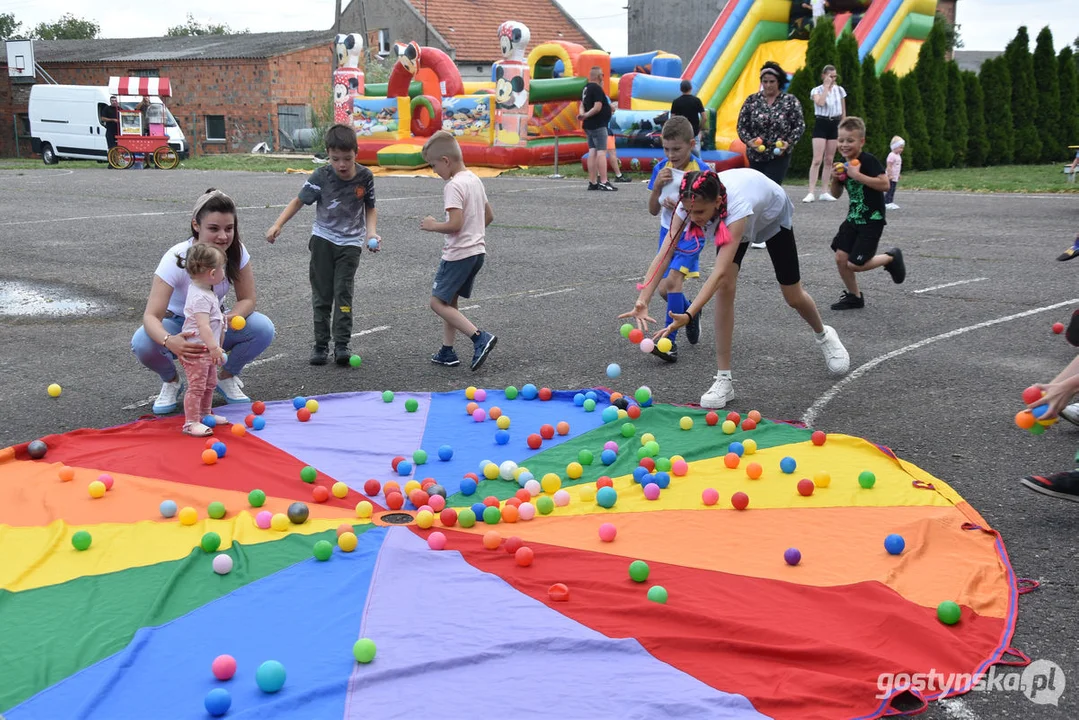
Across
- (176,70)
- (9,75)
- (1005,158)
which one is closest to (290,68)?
(176,70)

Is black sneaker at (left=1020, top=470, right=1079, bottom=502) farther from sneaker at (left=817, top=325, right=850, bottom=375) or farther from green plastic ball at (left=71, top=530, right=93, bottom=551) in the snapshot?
green plastic ball at (left=71, top=530, right=93, bottom=551)

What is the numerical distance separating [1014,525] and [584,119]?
16.5m

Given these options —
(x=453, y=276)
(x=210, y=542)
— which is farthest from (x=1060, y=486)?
(x=453, y=276)

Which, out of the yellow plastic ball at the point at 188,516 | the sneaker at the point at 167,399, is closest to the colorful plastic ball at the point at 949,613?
the yellow plastic ball at the point at 188,516

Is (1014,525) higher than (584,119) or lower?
lower

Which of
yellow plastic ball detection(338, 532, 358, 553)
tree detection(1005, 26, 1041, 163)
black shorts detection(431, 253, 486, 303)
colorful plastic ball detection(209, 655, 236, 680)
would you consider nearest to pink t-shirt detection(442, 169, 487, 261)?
black shorts detection(431, 253, 486, 303)

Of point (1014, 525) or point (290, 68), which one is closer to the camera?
point (1014, 525)

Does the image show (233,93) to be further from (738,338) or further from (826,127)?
(738,338)

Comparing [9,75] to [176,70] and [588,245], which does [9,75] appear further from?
[588,245]

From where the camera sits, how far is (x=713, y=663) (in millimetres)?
3547

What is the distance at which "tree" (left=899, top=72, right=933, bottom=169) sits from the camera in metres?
23.0

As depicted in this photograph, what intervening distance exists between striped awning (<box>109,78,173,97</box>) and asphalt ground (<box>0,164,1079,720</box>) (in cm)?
2210

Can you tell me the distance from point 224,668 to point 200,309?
9.66ft

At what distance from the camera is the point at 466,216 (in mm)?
7383
